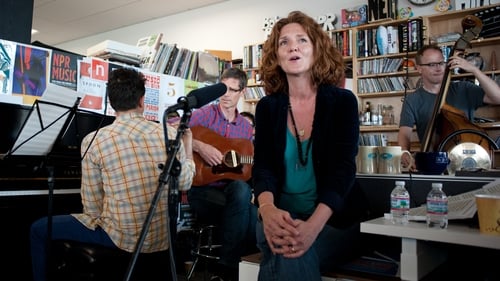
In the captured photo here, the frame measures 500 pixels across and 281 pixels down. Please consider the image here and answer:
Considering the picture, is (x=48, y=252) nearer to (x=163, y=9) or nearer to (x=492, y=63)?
(x=492, y=63)

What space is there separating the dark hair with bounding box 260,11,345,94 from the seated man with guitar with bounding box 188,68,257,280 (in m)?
0.91

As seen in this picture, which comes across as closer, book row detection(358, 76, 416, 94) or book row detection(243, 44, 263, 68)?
book row detection(358, 76, 416, 94)

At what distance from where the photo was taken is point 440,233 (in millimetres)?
842

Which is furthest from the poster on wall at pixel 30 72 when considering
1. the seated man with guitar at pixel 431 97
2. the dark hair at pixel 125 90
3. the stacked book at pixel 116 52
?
the seated man with guitar at pixel 431 97

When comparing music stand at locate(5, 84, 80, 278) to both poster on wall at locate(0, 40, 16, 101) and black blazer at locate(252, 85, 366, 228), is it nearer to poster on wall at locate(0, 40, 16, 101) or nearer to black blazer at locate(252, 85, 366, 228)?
poster on wall at locate(0, 40, 16, 101)

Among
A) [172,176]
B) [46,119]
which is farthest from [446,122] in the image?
[46,119]

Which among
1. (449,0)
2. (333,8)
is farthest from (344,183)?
(333,8)

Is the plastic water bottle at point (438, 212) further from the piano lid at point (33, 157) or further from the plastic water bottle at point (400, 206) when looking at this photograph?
the piano lid at point (33, 157)

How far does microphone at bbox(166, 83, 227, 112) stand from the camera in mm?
994

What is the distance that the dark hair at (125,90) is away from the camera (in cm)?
168

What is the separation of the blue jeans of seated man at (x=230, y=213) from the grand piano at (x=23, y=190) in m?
0.67

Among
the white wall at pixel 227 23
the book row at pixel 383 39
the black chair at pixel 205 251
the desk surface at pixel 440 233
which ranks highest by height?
the white wall at pixel 227 23

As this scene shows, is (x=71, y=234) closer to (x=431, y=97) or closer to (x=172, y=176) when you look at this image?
(x=172, y=176)

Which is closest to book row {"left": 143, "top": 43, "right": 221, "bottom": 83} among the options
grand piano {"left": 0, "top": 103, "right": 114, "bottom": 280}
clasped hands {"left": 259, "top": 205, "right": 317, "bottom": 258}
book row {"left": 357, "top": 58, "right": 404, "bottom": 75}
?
grand piano {"left": 0, "top": 103, "right": 114, "bottom": 280}
